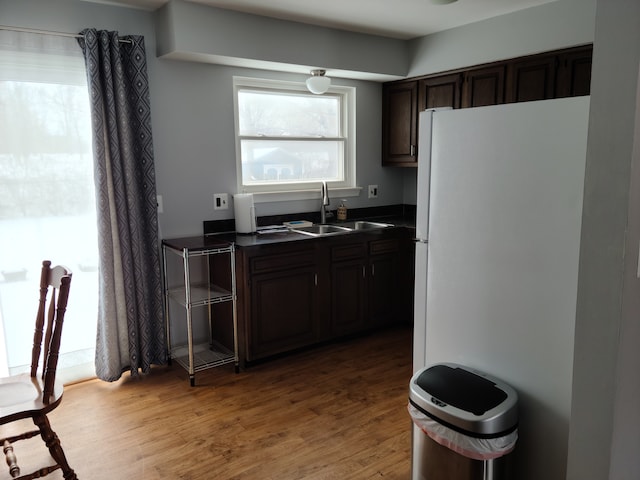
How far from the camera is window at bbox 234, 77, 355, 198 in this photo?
3.82 m

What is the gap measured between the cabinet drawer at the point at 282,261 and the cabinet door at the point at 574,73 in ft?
6.33

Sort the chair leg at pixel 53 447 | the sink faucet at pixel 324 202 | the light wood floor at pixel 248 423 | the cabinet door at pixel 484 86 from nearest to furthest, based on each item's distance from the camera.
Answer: the chair leg at pixel 53 447 → the light wood floor at pixel 248 423 → the cabinet door at pixel 484 86 → the sink faucet at pixel 324 202

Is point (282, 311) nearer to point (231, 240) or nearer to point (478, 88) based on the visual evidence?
point (231, 240)

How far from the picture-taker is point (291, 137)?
4043 millimetres

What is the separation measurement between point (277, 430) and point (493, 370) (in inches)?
47.8

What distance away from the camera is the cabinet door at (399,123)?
4207 mm

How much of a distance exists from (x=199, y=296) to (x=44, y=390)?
1333 mm

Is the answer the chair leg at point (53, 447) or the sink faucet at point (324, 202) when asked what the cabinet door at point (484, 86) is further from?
the chair leg at point (53, 447)

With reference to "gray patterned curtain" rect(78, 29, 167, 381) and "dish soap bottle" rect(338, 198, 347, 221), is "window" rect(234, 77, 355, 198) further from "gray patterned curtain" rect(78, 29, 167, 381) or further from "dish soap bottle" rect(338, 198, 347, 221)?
"gray patterned curtain" rect(78, 29, 167, 381)

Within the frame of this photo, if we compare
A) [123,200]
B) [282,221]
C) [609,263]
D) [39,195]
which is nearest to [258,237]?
[282,221]

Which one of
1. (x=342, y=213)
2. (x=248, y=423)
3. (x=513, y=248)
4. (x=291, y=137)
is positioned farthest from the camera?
(x=342, y=213)

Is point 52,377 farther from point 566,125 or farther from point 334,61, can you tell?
point 334,61

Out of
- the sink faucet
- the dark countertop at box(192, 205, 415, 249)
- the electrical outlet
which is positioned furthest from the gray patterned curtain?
the sink faucet

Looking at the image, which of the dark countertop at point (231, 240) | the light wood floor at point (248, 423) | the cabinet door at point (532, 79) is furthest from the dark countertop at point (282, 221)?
the cabinet door at point (532, 79)
